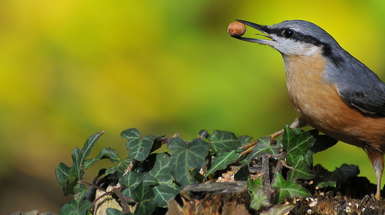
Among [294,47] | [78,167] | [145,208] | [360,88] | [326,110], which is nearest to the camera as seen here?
[145,208]

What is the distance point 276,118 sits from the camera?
467 cm

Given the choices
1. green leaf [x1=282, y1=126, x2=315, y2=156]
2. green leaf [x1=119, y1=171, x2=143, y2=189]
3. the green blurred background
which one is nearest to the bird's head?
the green blurred background

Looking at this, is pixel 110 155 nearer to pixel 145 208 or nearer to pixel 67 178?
pixel 67 178

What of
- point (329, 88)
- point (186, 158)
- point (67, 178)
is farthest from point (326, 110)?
point (67, 178)

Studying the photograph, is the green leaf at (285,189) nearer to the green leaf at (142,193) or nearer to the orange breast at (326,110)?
the green leaf at (142,193)

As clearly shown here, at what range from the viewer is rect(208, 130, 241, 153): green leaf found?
3.51 meters

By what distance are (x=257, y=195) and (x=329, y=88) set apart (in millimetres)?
1186

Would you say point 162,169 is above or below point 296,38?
below

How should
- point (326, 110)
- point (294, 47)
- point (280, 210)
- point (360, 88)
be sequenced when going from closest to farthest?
point (280, 210)
point (326, 110)
point (360, 88)
point (294, 47)

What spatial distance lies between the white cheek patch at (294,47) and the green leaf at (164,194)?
3.86 feet

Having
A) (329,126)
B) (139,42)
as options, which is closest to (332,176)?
(329,126)

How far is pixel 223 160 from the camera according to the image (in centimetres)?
339

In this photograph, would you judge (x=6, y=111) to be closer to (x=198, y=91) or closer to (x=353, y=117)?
(x=198, y=91)

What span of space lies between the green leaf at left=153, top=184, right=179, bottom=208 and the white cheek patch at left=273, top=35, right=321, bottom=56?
1175 millimetres
